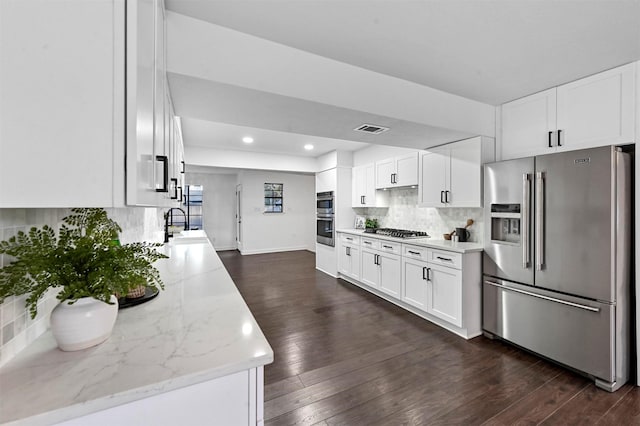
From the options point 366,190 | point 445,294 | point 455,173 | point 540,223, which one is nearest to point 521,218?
point 540,223

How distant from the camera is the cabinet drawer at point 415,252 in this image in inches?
129

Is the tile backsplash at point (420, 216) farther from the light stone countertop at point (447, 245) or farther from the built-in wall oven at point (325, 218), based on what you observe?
the built-in wall oven at point (325, 218)

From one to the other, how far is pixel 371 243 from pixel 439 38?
9.50 ft

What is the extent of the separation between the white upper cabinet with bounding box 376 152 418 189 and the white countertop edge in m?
3.61

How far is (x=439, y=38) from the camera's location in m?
1.84

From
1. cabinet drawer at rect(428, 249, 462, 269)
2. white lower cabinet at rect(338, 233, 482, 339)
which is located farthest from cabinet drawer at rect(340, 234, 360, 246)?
cabinet drawer at rect(428, 249, 462, 269)

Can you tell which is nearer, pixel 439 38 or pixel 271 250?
pixel 439 38

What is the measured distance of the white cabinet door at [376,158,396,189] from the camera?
4.39m

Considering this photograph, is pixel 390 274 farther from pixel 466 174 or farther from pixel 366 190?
pixel 366 190

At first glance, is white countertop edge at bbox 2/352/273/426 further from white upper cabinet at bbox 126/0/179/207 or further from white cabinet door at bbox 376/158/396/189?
white cabinet door at bbox 376/158/396/189

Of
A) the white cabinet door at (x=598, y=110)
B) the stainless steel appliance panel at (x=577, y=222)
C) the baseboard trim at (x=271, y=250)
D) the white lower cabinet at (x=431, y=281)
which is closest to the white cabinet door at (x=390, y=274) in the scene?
the white lower cabinet at (x=431, y=281)

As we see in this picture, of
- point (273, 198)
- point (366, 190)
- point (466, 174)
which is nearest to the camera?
point (466, 174)

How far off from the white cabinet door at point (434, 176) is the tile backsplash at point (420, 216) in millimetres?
402

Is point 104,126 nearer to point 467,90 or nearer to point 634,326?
point 467,90
